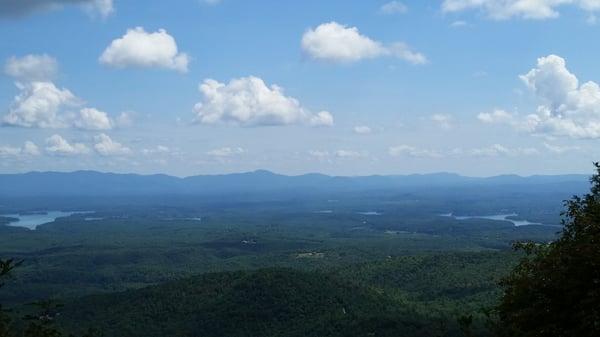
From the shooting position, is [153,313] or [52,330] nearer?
[52,330]

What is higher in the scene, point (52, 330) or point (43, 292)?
point (52, 330)

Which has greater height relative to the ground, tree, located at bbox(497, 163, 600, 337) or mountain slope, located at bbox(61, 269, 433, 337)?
tree, located at bbox(497, 163, 600, 337)

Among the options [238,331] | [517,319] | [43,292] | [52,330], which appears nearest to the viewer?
[52,330]

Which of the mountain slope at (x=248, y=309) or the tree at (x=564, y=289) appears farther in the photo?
the mountain slope at (x=248, y=309)

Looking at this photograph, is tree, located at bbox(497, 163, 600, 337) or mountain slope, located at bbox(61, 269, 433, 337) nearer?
tree, located at bbox(497, 163, 600, 337)

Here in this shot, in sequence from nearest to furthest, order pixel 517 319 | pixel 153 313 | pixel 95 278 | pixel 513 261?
pixel 517 319
pixel 153 313
pixel 513 261
pixel 95 278

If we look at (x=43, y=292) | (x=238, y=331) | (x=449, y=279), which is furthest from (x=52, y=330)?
(x=43, y=292)

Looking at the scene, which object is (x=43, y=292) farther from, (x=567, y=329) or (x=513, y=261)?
(x=567, y=329)

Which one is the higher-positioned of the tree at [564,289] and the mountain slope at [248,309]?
the tree at [564,289]
